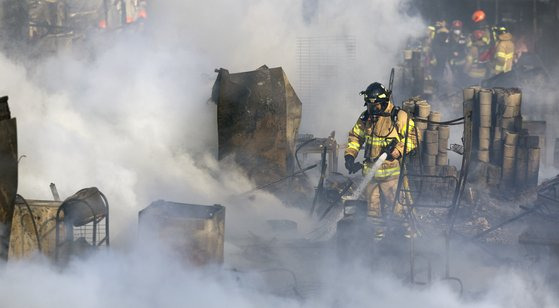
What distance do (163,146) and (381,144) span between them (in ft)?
12.5

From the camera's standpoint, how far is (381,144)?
9.84 metres

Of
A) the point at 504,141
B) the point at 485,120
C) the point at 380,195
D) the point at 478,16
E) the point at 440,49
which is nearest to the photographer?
the point at 380,195

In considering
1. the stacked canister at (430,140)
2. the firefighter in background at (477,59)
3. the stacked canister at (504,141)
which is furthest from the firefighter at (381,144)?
the firefighter in background at (477,59)

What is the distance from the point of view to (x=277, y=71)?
1173 cm

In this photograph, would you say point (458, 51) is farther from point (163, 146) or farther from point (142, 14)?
point (163, 146)

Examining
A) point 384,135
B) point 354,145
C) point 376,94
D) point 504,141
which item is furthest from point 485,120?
point 376,94

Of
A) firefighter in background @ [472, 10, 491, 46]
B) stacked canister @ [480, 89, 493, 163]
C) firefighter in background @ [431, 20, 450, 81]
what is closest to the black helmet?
stacked canister @ [480, 89, 493, 163]

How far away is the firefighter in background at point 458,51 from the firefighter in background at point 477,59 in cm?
28

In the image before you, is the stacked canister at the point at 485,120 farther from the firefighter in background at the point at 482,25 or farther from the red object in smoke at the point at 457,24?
the red object in smoke at the point at 457,24

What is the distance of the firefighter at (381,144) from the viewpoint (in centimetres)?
970

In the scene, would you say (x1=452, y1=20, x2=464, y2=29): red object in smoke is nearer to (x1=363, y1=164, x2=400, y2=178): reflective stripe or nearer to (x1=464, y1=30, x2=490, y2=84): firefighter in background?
(x1=464, y1=30, x2=490, y2=84): firefighter in background

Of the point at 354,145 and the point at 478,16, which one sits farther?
the point at 478,16

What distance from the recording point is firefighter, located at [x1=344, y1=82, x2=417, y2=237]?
970 centimetres

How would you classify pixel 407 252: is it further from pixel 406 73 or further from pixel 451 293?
pixel 406 73
